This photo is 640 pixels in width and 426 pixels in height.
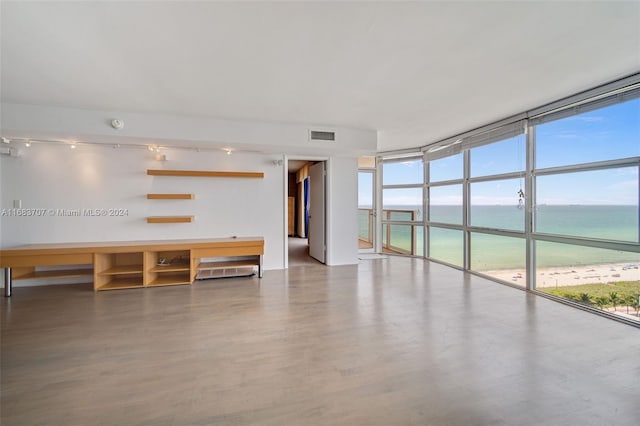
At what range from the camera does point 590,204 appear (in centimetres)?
333

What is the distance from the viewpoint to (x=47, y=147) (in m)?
4.17

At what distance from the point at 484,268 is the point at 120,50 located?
5858 mm

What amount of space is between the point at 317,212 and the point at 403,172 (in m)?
2.37

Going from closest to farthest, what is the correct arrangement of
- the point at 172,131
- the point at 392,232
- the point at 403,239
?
the point at 172,131 < the point at 403,239 < the point at 392,232

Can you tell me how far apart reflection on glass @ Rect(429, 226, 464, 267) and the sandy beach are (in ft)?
3.01

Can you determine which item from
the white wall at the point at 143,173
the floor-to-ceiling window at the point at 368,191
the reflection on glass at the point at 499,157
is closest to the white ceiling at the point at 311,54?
the white wall at the point at 143,173

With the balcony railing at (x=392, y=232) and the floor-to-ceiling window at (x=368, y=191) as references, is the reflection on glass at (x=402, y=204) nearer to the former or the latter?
the balcony railing at (x=392, y=232)

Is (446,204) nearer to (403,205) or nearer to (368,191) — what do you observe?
(403,205)

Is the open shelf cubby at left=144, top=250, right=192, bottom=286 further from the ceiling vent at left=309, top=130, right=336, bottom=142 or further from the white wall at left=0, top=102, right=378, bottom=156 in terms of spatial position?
the ceiling vent at left=309, top=130, right=336, bottom=142

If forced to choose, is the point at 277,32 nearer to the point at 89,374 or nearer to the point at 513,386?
the point at 89,374

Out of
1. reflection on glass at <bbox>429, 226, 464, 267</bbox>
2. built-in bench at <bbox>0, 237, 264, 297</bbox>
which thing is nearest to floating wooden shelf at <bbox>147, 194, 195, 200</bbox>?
built-in bench at <bbox>0, 237, 264, 297</bbox>

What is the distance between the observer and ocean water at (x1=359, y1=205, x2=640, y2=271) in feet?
9.93

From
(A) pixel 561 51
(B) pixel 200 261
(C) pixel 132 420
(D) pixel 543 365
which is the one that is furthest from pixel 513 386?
(B) pixel 200 261

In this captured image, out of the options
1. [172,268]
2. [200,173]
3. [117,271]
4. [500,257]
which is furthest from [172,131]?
[500,257]
